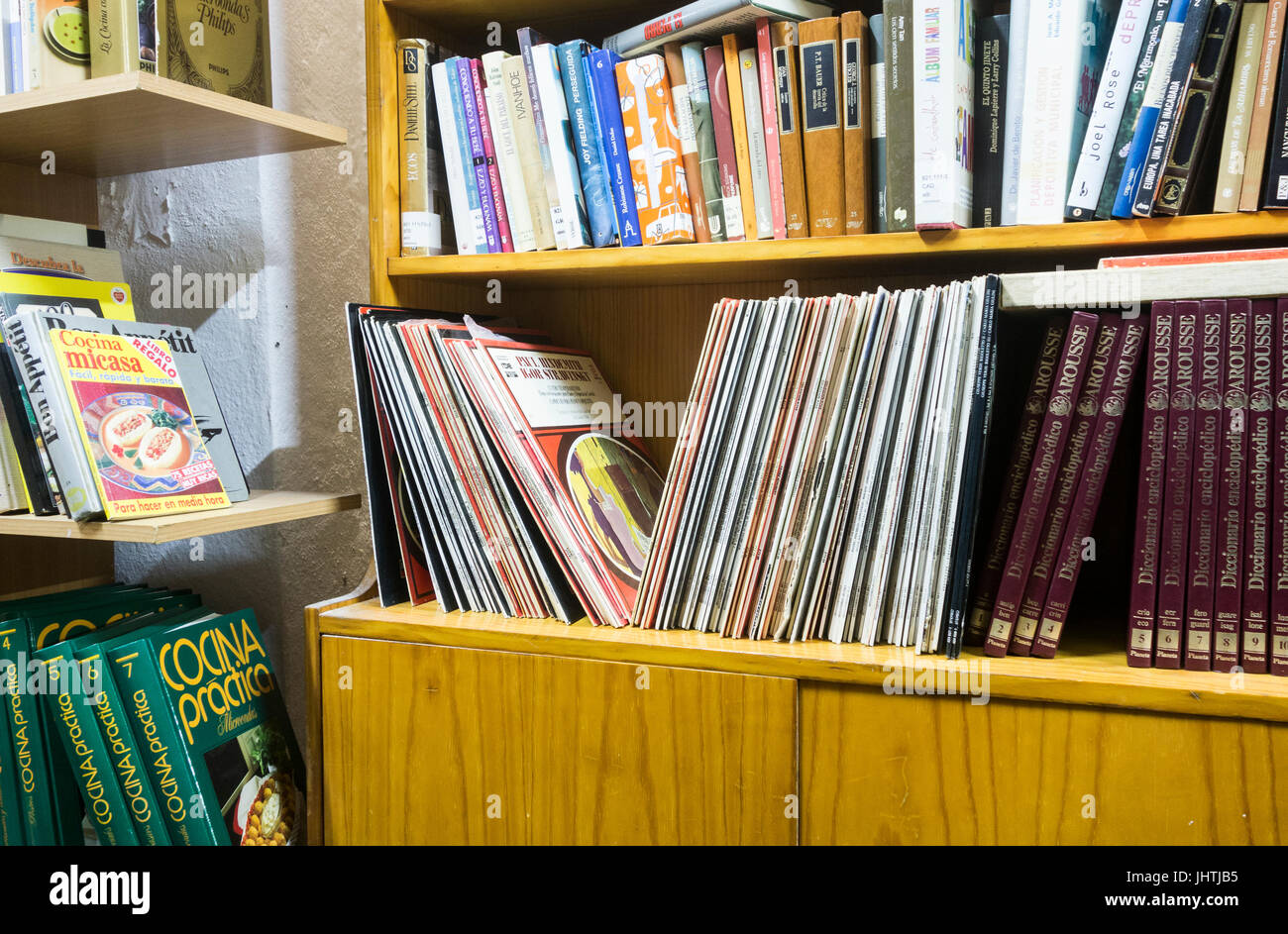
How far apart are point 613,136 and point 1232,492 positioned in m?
0.73

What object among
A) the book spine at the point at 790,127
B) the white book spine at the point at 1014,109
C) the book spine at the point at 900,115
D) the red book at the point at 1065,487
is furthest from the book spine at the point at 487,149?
the red book at the point at 1065,487

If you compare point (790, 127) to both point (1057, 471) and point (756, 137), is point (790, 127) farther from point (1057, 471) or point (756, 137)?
point (1057, 471)

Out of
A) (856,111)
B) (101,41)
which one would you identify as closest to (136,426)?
(101,41)

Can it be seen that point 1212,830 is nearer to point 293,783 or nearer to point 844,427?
point 844,427

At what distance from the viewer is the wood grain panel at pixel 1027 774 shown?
82 cm

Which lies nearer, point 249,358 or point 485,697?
point 485,697

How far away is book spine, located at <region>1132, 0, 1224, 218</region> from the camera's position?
0.87 metres

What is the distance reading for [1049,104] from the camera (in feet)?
3.03

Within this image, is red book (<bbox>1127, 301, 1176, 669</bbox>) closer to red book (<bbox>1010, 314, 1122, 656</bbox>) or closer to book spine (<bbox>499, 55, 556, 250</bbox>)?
red book (<bbox>1010, 314, 1122, 656</bbox>)

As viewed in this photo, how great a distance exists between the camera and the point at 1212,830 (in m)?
0.83

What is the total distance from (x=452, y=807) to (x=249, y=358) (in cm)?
89

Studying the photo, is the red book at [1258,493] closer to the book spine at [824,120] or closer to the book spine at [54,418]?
the book spine at [824,120]

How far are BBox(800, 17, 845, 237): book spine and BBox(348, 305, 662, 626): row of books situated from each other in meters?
0.40
